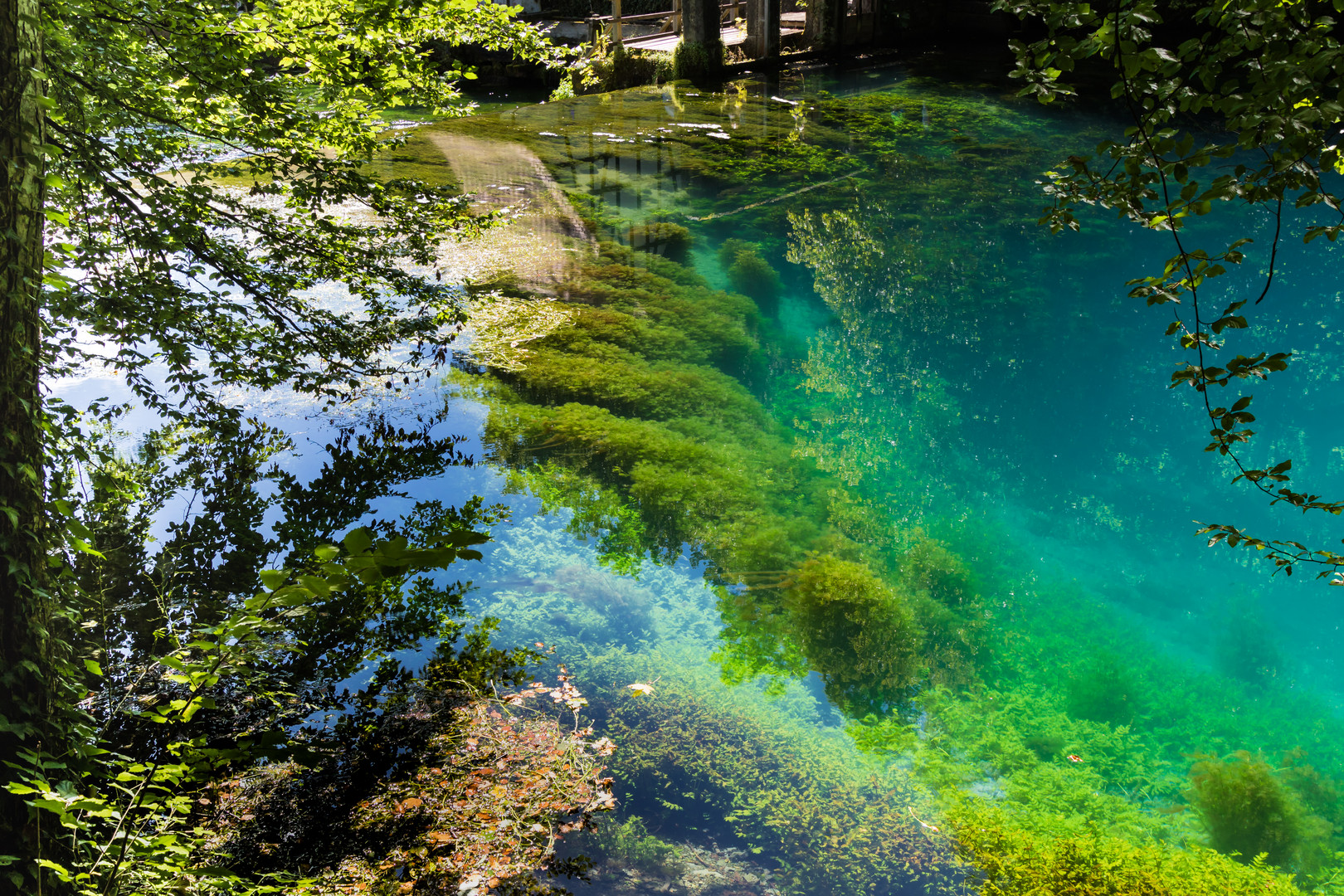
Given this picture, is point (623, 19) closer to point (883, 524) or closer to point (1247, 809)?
point (883, 524)

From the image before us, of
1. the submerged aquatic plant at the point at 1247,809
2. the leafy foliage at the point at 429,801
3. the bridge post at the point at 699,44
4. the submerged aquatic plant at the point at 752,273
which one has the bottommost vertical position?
the submerged aquatic plant at the point at 1247,809

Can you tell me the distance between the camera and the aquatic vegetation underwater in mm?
3336

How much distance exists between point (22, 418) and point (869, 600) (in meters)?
4.01

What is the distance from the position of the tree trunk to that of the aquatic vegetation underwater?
203 centimetres

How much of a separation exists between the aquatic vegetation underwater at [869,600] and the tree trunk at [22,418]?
203 centimetres

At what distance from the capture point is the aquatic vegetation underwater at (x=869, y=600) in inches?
131

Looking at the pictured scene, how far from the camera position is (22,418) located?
181 centimetres

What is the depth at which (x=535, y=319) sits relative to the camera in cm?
739

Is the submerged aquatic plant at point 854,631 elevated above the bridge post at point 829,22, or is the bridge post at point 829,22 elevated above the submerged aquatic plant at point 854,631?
the bridge post at point 829,22

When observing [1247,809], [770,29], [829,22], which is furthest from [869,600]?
[829,22]

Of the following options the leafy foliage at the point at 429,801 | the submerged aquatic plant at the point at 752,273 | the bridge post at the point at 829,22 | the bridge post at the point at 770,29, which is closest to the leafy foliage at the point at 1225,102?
the leafy foliage at the point at 429,801

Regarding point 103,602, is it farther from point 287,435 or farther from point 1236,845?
point 1236,845

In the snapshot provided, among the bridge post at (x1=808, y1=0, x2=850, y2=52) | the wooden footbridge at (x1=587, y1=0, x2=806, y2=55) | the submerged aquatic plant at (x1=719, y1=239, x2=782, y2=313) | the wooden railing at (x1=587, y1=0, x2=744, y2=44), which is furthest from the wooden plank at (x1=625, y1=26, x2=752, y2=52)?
the submerged aquatic plant at (x1=719, y1=239, x2=782, y2=313)

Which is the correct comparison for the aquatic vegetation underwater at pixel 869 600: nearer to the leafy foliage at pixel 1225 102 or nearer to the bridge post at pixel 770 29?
the leafy foliage at pixel 1225 102
